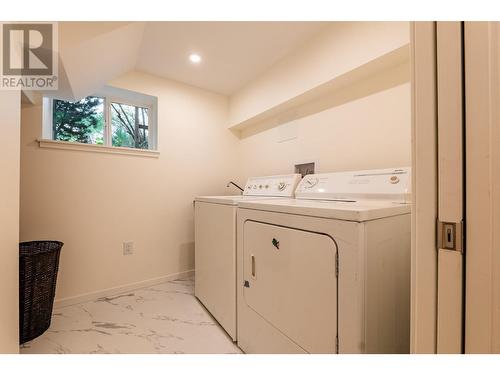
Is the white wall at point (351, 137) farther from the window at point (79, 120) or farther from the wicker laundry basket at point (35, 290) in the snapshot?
the wicker laundry basket at point (35, 290)

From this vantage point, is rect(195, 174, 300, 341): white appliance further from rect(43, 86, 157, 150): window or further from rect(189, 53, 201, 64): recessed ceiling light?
rect(189, 53, 201, 64): recessed ceiling light

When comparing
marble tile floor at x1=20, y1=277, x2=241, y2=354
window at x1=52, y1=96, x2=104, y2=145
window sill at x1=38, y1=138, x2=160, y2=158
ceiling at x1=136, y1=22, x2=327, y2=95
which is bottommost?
marble tile floor at x1=20, y1=277, x2=241, y2=354

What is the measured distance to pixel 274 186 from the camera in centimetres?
194

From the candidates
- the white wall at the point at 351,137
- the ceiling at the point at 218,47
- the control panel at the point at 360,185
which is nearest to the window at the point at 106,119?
the ceiling at the point at 218,47

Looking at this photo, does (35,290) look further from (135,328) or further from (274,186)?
(274,186)

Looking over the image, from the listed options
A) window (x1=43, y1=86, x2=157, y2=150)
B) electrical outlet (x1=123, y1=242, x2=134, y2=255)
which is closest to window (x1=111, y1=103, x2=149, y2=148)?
window (x1=43, y1=86, x2=157, y2=150)

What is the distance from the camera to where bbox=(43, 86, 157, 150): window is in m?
2.02

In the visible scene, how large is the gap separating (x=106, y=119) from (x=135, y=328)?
1910 mm

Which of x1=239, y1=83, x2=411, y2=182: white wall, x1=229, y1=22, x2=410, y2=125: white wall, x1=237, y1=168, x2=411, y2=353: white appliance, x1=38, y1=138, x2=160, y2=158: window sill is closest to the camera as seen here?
x1=237, y1=168, x2=411, y2=353: white appliance

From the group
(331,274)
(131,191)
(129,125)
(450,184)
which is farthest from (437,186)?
(129,125)

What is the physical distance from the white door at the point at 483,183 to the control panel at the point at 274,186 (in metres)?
1.29
